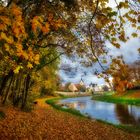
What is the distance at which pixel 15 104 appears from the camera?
96.8ft

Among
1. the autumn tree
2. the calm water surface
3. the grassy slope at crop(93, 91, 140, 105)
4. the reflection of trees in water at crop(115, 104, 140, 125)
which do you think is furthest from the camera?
the grassy slope at crop(93, 91, 140, 105)

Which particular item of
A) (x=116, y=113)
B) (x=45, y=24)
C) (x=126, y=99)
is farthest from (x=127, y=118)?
(x=126, y=99)

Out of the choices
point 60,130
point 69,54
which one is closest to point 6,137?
point 60,130

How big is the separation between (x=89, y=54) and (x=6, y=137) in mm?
6454

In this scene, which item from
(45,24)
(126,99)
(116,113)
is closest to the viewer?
(45,24)

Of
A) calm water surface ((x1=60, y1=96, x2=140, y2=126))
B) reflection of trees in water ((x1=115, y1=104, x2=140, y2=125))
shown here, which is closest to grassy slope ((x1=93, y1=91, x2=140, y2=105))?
calm water surface ((x1=60, y1=96, x2=140, y2=126))

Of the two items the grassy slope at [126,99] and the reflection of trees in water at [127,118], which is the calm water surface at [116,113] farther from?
the grassy slope at [126,99]

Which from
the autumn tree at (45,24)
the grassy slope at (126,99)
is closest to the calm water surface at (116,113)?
the grassy slope at (126,99)

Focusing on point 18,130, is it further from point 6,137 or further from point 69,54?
point 69,54

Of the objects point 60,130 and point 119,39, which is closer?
point 119,39

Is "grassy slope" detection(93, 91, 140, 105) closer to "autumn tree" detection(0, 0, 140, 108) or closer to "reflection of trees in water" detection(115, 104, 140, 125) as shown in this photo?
"reflection of trees in water" detection(115, 104, 140, 125)

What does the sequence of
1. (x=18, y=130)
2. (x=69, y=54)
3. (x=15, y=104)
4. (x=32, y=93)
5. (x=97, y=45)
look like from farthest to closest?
(x=32, y=93)
(x=15, y=104)
(x=69, y=54)
(x=18, y=130)
(x=97, y=45)

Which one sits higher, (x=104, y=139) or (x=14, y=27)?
(x=14, y=27)

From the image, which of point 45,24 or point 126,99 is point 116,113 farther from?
point 45,24
